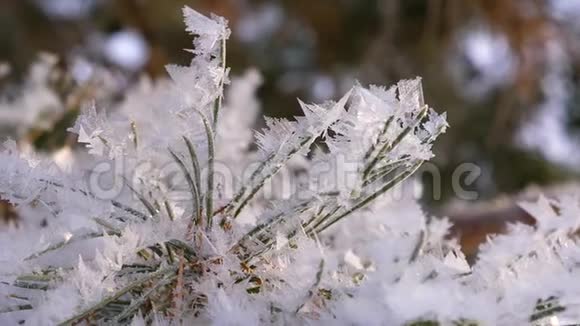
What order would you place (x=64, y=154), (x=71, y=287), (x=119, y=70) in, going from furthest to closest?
(x=119, y=70) → (x=64, y=154) → (x=71, y=287)

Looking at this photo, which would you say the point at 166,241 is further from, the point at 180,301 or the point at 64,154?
the point at 64,154

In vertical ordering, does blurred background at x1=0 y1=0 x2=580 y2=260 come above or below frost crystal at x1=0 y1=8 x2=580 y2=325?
above

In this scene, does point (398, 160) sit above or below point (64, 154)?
below

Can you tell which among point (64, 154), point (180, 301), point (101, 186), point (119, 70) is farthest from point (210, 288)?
point (119, 70)

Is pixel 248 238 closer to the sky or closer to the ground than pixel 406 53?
closer to the ground

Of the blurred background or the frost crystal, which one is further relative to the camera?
the blurred background

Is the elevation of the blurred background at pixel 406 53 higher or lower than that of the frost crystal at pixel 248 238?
higher

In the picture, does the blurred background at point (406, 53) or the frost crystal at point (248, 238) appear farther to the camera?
the blurred background at point (406, 53)

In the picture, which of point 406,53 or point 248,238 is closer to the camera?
point 248,238
